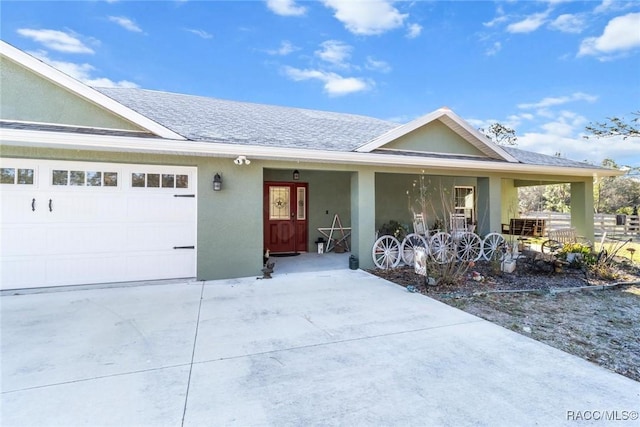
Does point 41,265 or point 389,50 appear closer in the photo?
point 41,265

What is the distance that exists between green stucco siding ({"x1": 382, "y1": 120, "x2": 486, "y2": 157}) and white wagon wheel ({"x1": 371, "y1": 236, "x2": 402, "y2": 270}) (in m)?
2.43

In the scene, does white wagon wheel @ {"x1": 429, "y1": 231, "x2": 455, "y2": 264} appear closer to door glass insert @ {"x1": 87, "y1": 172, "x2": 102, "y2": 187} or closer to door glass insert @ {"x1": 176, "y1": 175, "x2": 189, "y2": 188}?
door glass insert @ {"x1": 176, "y1": 175, "x2": 189, "y2": 188}

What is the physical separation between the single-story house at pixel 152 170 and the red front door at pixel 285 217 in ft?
6.64

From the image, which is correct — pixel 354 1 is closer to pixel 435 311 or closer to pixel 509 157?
pixel 509 157

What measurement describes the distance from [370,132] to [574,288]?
6.03 m

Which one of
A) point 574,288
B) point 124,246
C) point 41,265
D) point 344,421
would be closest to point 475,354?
point 344,421

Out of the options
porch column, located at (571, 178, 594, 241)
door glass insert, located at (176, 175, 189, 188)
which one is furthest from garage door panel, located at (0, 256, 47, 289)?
porch column, located at (571, 178, 594, 241)

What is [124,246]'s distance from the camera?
5855mm

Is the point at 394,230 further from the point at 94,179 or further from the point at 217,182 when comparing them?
the point at 94,179

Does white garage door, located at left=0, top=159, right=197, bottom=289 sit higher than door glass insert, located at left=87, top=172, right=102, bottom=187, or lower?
lower

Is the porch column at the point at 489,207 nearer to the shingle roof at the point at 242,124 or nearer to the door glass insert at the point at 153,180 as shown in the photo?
the shingle roof at the point at 242,124

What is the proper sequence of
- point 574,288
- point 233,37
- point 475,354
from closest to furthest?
1. point 475,354
2. point 574,288
3. point 233,37

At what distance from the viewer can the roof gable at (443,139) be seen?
783 cm

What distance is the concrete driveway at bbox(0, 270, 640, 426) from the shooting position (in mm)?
2238
